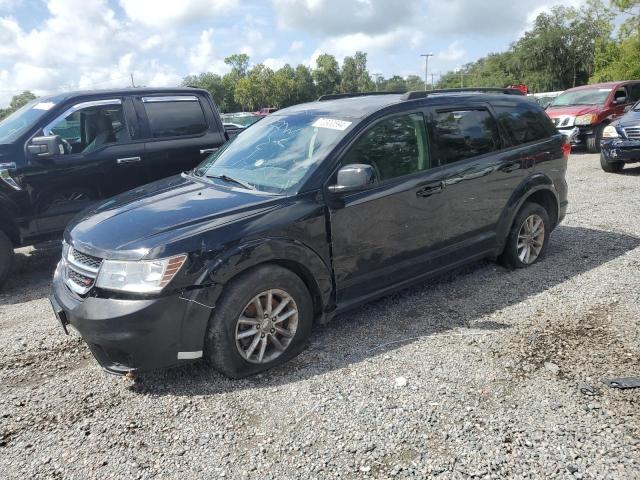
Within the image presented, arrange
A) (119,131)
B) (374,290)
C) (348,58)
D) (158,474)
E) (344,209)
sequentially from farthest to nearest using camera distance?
(348,58) < (119,131) < (374,290) < (344,209) < (158,474)

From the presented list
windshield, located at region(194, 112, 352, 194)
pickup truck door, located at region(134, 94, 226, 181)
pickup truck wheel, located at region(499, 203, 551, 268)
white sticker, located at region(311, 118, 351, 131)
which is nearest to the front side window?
pickup truck door, located at region(134, 94, 226, 181)

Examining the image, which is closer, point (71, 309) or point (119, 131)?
point (71, 309)

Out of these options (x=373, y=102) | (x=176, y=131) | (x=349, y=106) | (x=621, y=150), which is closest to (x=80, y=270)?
(x=349, y=106)

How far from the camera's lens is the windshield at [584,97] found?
44.2 feet

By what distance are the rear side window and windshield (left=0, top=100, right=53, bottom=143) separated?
4.81 m

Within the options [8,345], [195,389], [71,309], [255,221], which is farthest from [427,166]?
[8,345]

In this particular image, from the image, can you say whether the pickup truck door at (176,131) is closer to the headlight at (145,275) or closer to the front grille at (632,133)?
the headlight at (145,275)

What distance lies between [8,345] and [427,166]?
364 centimetres

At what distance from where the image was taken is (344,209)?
3.51 meters

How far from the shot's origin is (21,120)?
5531 mm

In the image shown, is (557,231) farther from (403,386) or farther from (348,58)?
(348,58)

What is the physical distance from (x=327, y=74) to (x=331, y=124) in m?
109

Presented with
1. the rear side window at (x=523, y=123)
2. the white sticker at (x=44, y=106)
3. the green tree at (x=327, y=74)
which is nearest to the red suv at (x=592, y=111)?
the rear side window at (x=523, y=123)

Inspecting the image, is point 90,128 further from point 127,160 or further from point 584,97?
point 584,97
